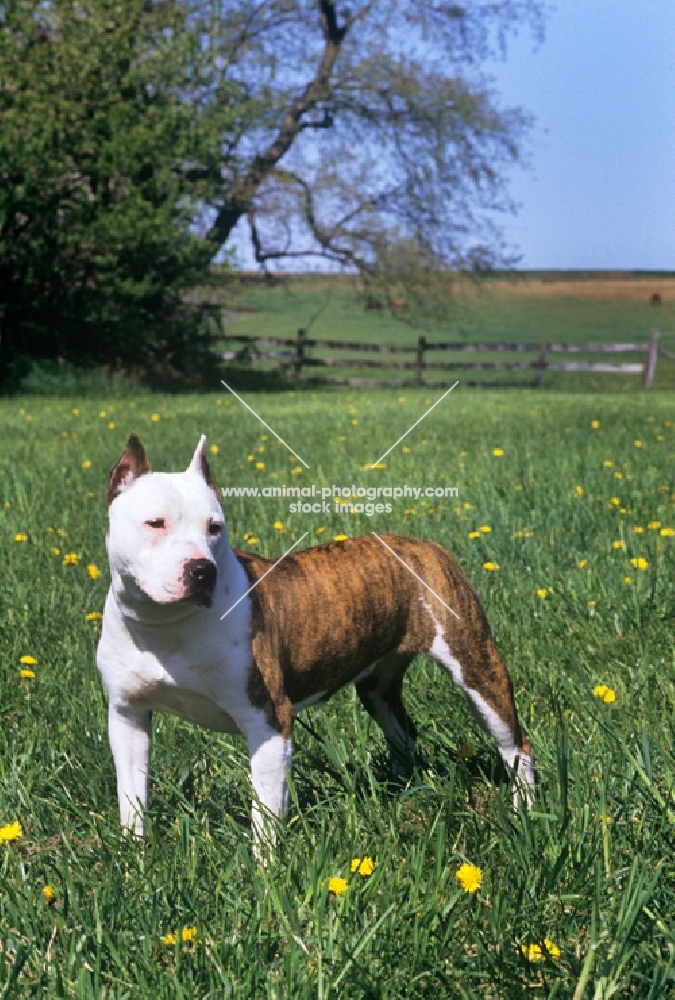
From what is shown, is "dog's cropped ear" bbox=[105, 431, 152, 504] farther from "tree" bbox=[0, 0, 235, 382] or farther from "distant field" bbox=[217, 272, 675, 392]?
"distant field" bbox=[217, 272, 675, 392]

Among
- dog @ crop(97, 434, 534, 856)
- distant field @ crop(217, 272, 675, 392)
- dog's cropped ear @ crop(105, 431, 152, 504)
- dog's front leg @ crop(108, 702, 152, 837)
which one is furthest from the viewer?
distant field @ crop(217, 272, 675, 392)

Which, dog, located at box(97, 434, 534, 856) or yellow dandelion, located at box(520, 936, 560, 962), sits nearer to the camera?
yellow dandelion, located at box(520, 936, 560, 962)

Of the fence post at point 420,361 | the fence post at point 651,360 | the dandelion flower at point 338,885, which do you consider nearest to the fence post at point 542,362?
the fence post at point 651,360

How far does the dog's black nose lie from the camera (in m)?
2.42

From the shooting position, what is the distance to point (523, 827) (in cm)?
254

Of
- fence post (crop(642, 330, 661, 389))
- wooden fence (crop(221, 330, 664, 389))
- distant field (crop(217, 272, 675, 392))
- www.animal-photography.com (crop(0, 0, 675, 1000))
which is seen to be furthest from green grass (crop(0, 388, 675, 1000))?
distant field (crop(217, 272, 675, 392))

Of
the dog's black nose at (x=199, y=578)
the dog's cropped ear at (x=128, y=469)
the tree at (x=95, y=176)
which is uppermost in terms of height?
the tree at (x=95, y=176)

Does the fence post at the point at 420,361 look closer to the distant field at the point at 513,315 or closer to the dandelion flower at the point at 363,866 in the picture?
the distant field at the point at 513,315

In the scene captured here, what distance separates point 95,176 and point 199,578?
2197 centimetres

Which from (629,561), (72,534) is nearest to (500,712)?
(629,561)

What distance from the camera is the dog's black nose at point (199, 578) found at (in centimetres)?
242

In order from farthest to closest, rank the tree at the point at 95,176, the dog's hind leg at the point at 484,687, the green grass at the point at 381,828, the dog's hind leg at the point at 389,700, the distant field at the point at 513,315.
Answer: the distant field at the point at 513,315 < the tree at the point at 95,176 < the dog's hind leg at the point at 389,700 < the dog's hind leg at the point at 484,687 < the green grass at the point at 381,828

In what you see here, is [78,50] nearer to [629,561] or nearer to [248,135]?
[248,135]

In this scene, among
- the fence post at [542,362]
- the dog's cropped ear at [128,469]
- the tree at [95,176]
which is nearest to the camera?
the dog's cropped ear at [128,469]
